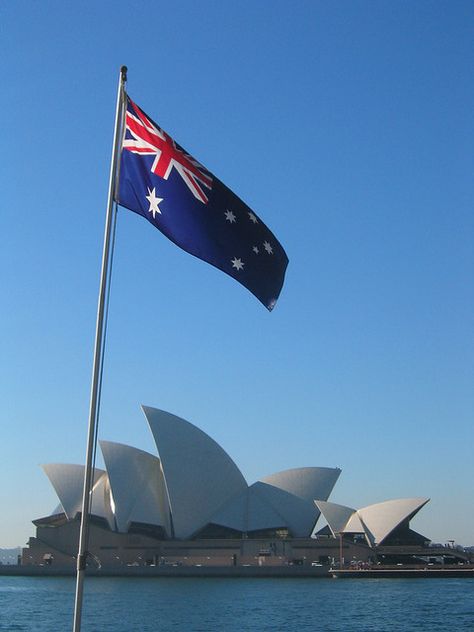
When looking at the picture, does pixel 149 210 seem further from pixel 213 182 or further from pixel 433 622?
pixel 433 622

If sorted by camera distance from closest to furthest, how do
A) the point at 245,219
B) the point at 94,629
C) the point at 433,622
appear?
the point at 245,219, the point at 94,629, the point at 433,622

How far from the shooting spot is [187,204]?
872 cm

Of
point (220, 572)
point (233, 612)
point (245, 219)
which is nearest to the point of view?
point (245, 219)

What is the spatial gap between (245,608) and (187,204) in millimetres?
27329

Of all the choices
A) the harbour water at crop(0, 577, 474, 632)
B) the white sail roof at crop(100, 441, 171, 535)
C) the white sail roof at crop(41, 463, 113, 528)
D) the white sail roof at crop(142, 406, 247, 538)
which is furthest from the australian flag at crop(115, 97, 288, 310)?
the white sail roof at crop(41, 463, 113, 528)

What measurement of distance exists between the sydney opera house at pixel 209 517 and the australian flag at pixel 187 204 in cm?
5263

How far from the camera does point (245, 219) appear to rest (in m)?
8.99

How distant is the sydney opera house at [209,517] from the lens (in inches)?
2440

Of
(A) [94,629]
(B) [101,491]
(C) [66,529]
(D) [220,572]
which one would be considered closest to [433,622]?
(A) [94,629]

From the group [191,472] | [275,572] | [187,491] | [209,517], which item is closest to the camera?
[191,472]

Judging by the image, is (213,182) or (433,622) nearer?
(213,182)

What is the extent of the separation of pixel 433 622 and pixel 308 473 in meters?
38.9

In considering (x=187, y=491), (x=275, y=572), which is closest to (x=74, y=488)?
(x=187, y=491)

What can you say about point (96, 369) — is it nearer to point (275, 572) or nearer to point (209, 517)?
point (275, 572)
